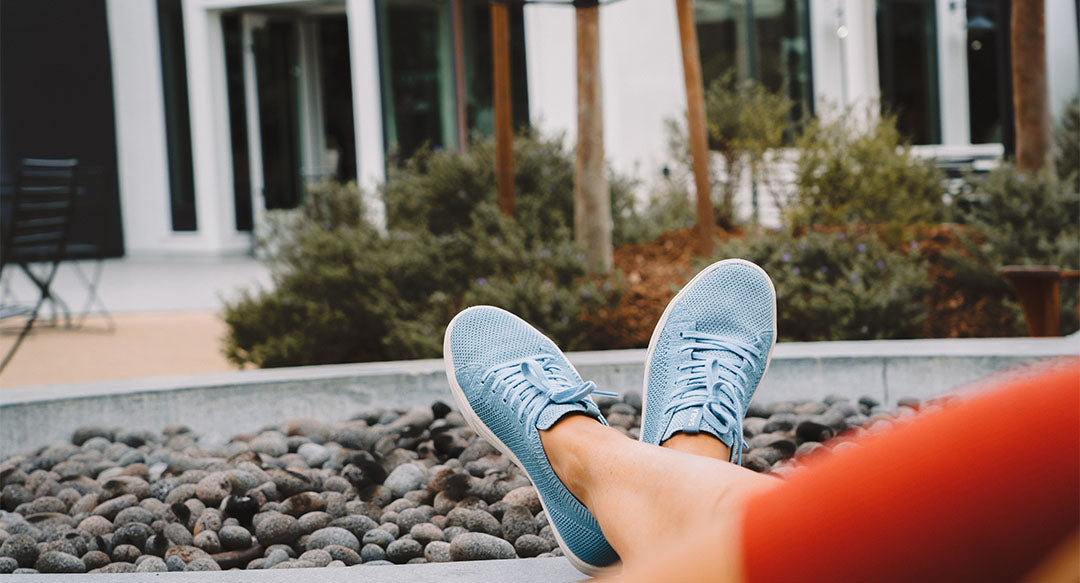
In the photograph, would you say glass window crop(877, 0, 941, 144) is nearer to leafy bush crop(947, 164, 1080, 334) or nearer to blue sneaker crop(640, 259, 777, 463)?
leafy bush crop(947, 164, 1080, 334)

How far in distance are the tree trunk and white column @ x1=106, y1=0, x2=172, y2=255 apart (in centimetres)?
963

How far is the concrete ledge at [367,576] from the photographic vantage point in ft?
4.24

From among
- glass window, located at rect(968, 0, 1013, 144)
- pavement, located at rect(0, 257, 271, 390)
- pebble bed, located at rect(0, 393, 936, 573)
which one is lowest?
pavement, located at rect(0, 257, 271, 390)

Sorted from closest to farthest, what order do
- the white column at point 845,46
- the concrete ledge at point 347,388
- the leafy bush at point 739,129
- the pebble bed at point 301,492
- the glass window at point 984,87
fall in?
the pebble bed at point 301,492
the concrete ledge at point 347,388
the leafy bush at point 739,129
the white column at point 845,46
the glass window at point 984,87

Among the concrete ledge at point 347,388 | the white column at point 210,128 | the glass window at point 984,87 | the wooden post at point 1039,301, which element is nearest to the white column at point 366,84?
the white column at point 210,128

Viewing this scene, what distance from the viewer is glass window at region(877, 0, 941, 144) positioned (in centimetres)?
1131

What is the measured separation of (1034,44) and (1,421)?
14.7ft

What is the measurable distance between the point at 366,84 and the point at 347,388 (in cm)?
866

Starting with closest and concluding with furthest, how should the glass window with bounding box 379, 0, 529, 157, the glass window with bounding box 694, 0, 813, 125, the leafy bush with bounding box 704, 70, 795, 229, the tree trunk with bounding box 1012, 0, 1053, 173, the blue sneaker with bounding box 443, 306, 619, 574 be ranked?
the blue sneaker with bounding box 443, 306, 619, 574, the tree trunk with bounding box 1012, 0, 1053, 173, the leafy bush with bounding box 704, 70, 795, 229, the glass window with bounding box 694, 0, 813, 125, the glass window with bounding box 379, 0, 529, 157

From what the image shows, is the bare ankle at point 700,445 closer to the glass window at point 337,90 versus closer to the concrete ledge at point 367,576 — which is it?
the concrete ledge at point 367,576

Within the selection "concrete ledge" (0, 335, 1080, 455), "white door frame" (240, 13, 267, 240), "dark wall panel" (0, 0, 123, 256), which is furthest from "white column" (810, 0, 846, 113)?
"concrete ledge" (0, 335, 1080, 455)

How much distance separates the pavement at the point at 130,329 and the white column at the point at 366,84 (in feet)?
5.36

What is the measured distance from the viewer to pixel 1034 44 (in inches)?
189

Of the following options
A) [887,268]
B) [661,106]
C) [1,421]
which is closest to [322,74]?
[661,106]
